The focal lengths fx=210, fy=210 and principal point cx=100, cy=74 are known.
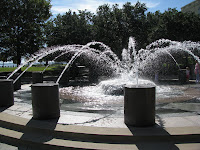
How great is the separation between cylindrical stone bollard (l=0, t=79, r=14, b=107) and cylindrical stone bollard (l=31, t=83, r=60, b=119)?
244cm

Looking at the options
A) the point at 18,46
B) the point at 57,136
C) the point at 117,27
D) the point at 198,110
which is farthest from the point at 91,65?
the point at 57,136

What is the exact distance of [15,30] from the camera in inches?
1070

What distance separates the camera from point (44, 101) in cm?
574

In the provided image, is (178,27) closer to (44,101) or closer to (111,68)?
(111,68)

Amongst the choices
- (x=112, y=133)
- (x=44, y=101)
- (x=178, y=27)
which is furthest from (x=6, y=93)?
(x=178, y=27)

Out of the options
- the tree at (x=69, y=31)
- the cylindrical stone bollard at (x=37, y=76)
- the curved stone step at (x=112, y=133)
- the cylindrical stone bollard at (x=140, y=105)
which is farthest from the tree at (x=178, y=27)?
the curved stone step at (x=112, y=133)

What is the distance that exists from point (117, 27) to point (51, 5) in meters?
10.1

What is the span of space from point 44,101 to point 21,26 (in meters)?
23.6

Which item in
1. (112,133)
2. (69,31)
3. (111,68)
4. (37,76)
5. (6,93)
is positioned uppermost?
(69,31)

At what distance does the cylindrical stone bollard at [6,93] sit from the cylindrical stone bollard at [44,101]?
2437 mm

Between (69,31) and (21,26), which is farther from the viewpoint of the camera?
(21,26)

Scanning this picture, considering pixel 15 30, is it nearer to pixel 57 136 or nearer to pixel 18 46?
pixel 18 46

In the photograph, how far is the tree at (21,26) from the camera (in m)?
25.6

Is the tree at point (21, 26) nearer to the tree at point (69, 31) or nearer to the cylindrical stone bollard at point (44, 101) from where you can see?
the tree at point (69, 31)
